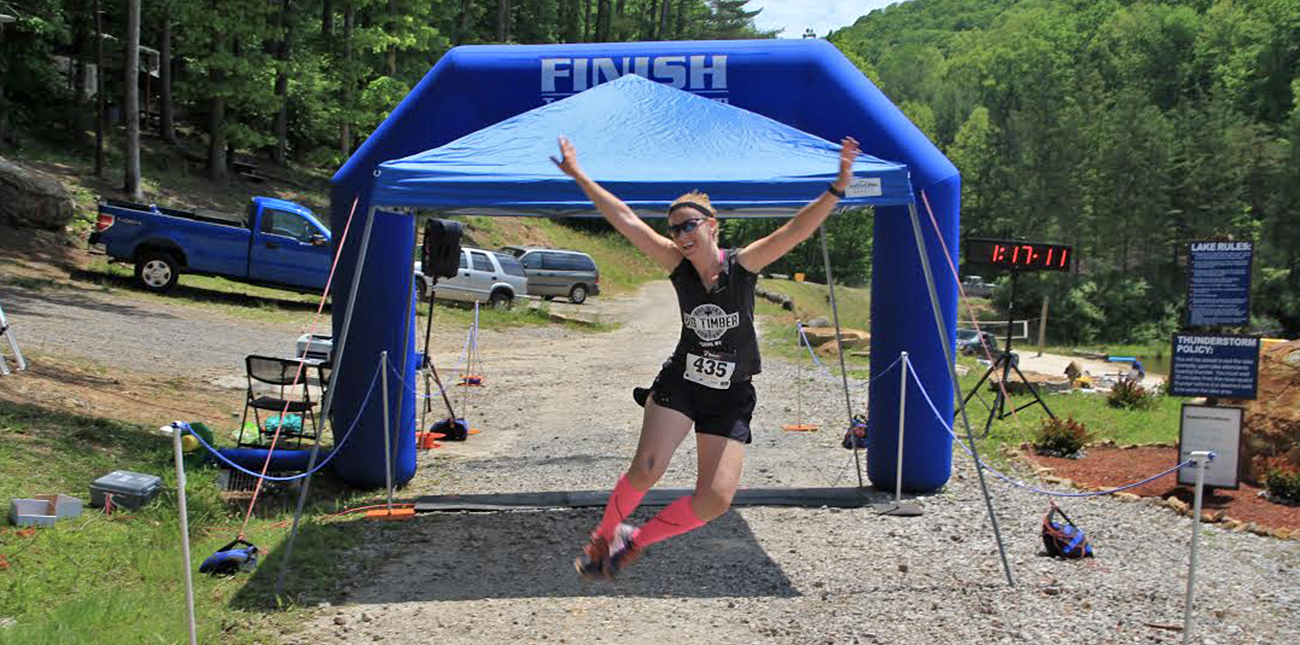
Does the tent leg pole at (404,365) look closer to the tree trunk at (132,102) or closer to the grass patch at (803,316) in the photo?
the grass patch at (803,316)

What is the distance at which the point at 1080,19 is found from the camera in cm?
12569

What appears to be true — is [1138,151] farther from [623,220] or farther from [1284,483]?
[623,220]

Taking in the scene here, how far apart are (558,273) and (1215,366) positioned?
2537 centimetres

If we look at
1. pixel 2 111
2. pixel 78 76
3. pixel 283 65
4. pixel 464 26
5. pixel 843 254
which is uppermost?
pixel 464 26

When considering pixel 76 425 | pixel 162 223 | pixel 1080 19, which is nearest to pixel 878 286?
pixel 76 425

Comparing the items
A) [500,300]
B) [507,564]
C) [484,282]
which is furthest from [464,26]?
[507,564]

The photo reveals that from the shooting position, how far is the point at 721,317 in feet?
16.3

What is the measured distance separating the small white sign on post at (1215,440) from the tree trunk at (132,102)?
22.4 meters

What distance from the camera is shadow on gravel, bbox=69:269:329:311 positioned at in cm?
2048

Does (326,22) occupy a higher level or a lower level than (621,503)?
higher

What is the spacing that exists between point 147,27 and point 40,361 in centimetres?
2133

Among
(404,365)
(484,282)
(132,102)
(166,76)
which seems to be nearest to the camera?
(404,365)

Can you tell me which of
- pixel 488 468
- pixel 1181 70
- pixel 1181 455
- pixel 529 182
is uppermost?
pixel 1181 70

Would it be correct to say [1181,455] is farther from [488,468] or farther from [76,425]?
[76,425]
